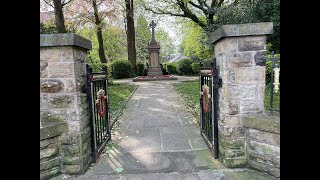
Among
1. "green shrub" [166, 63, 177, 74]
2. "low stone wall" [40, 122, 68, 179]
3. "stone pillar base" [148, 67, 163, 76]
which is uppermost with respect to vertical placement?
"green shrub" [166, 63, 177, 74]

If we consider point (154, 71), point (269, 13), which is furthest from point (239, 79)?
point (154, 71)

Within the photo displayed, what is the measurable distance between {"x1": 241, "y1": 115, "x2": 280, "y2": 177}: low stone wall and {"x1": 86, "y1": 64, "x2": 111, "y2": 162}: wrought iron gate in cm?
214

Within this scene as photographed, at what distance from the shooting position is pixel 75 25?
17.0 meters

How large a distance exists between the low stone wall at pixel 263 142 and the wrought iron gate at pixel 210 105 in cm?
49

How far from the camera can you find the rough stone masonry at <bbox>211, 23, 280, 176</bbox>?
2924 millimetres

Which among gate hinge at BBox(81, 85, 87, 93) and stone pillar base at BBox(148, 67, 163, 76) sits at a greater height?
stone pillar base at BBox(148, 67, 163, 76)

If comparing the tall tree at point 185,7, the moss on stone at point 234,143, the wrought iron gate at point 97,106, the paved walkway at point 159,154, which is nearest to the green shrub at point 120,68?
the tall tree at point 185,7

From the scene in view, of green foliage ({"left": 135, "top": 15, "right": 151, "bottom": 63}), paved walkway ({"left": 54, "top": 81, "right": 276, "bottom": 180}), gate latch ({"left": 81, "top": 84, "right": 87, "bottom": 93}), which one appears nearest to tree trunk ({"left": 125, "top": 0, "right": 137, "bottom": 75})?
green foliage ({"left": 135, "top": 15, "right": 151, "bottom": 63})

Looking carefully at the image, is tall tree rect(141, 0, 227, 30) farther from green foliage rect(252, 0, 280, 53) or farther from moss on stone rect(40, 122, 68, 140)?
moss on stone rect(40, 122, 68, 140)

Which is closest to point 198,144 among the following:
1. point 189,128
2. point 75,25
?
point 189,128

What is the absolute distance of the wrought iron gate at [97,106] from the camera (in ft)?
10.8

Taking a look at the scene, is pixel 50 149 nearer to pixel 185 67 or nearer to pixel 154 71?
pixel 154 71
